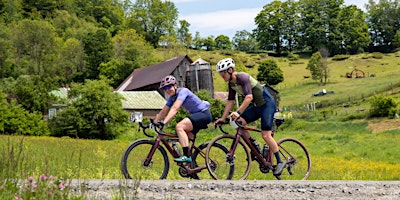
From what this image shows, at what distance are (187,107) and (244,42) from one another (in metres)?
147

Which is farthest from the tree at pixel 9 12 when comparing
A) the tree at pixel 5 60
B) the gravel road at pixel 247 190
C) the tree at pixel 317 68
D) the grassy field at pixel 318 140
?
the gravel road at pixel 247 190

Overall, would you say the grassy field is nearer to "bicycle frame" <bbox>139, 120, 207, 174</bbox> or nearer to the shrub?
"bicycle frame" <bbox>139, 120, 207, 174</bbox>

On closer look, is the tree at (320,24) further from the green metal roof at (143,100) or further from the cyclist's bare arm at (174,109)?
the cyclist's bare arm at (174,109)

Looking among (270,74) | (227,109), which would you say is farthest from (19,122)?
(270,74)

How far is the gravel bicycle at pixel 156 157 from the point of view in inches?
332

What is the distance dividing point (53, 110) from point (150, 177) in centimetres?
4724

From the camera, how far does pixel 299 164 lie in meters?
9.87

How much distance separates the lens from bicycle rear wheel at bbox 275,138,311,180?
974cm

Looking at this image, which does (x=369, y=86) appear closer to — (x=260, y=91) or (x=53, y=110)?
(x=53, y=110)

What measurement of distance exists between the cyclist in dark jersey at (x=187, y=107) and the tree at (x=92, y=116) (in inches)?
1360

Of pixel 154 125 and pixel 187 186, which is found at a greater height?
pixel 154 125

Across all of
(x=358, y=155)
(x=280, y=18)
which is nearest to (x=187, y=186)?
(x=358, y=155)

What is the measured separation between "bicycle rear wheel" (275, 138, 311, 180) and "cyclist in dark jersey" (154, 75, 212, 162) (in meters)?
1.64

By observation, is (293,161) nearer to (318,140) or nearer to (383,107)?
(318,140)
